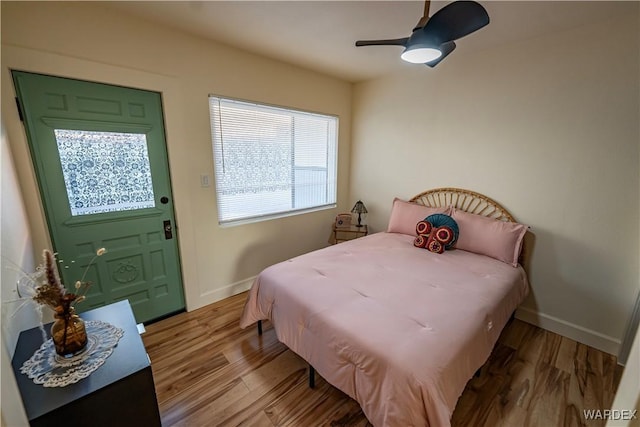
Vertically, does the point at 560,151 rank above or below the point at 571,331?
above

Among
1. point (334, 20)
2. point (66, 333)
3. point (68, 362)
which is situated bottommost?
point (68, 362)

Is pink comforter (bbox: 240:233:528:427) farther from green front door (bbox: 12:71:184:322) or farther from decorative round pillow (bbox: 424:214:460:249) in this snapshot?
green front door (bbox: 12:71:184:322)

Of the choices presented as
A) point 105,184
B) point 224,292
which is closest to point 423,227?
point 224,292

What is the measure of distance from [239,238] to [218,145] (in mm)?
955

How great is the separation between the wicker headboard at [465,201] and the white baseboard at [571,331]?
34.9 inches

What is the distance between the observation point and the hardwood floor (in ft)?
4.98

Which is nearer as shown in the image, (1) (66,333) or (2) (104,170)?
(1) (66,333)

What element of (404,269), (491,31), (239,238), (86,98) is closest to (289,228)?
(239,238)

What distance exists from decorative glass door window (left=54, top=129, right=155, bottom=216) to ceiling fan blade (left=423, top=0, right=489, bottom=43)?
214 cm

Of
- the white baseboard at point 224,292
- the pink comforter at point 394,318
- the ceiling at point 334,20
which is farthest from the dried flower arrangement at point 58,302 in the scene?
the ceiling at point 334,20

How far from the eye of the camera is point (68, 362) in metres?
1.13

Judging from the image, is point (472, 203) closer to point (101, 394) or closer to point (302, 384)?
point (302, 384)

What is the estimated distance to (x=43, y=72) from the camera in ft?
5.34

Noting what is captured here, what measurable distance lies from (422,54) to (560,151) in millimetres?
1547
